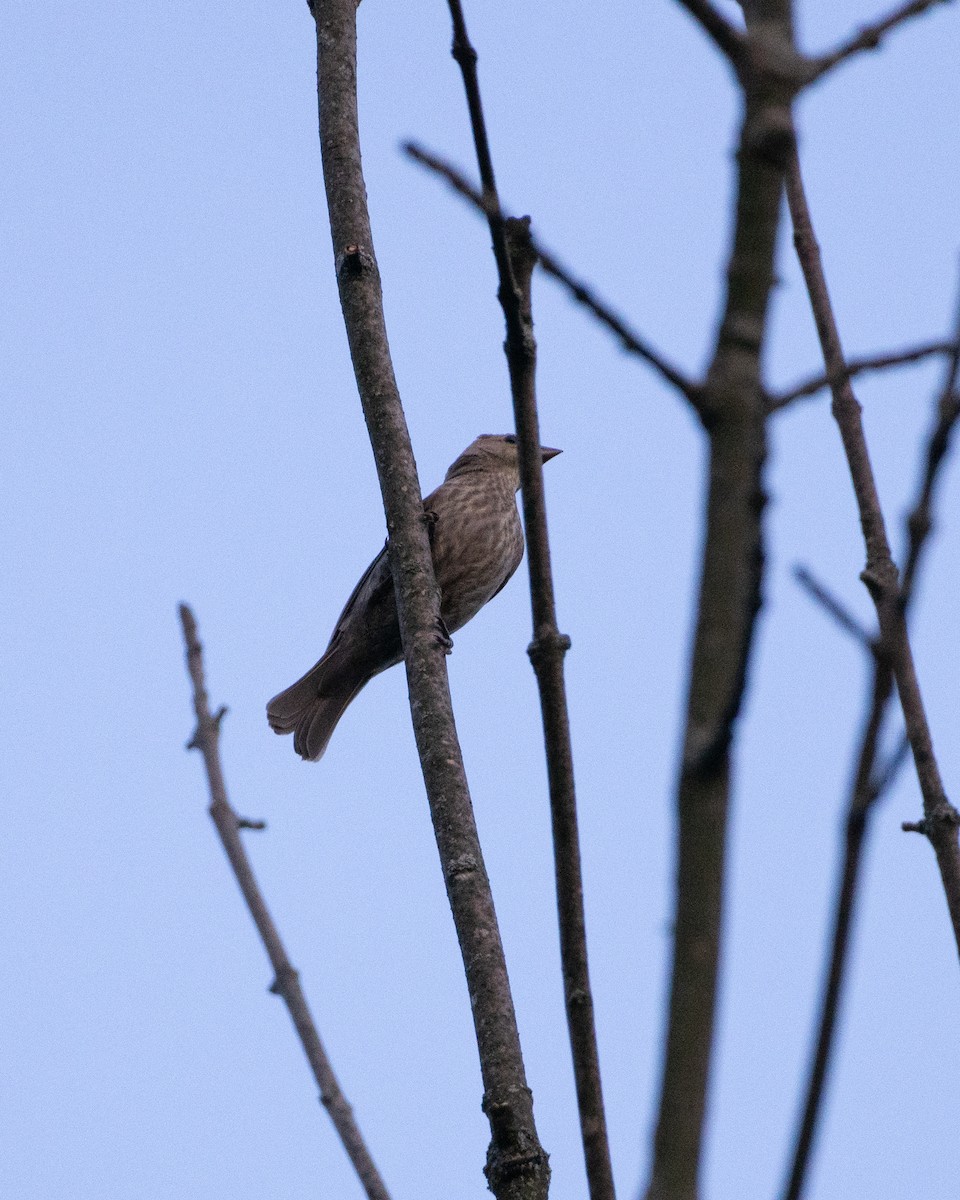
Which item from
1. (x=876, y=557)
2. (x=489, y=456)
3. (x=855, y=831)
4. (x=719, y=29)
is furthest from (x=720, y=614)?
(x=489, y=456)

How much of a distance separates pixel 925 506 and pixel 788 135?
33cm

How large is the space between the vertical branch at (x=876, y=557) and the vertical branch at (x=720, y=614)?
3.68 feet

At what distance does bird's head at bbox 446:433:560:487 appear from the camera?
25.2 feet

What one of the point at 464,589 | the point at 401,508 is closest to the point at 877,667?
the point at 401,508

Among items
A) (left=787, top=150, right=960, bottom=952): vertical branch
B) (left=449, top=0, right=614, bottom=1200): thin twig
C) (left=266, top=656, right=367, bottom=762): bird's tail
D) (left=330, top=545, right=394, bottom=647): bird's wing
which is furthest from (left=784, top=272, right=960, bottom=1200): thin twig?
(left=266, top=656, right=367, bottom=762): bird's tail

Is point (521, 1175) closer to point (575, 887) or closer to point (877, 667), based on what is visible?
point (575, 887)

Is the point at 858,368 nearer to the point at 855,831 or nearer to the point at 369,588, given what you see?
the point at 855,831

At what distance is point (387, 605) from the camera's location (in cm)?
651

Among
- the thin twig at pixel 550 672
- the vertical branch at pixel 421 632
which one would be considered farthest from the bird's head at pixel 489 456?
the thin twig at pixel 550 672

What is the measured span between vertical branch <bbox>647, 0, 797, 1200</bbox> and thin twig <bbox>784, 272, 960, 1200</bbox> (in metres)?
0.11

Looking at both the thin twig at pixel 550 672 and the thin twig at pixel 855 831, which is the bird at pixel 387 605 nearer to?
the thin twig at pixel 550 672

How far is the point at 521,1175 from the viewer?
2656 millimetres

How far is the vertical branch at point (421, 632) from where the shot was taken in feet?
8.75

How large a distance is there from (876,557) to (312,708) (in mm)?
4373
